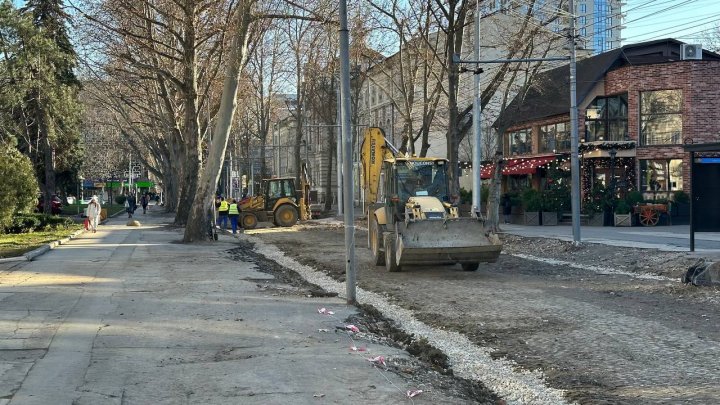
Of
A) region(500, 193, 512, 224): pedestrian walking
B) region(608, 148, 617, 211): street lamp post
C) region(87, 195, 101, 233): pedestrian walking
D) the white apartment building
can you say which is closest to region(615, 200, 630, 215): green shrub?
region(608, 148, 617, 211): street lamp post

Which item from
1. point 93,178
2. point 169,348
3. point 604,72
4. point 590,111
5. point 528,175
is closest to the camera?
point 169,348

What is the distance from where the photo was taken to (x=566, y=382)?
718 centimetres

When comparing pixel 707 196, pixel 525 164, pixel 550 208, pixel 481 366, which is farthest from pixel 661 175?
pixel 481 366

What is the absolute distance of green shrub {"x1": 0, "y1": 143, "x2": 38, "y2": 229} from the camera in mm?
26531

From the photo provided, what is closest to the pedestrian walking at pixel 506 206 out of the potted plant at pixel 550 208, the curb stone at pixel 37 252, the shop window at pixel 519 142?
the potted plant at pixel 550 208

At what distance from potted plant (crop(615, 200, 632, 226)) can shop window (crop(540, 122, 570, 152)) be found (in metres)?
7.87

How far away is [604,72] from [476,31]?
14.7 meters

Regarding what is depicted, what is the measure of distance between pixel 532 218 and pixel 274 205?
1361cm

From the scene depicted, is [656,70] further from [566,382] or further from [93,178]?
[93,178]

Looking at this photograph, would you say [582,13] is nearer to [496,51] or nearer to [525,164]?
[525,164]

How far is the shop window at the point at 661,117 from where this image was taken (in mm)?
33312

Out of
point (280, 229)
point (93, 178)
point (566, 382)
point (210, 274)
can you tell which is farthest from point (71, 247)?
point (93, 178)

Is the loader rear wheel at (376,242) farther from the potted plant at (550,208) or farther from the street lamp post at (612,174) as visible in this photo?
the street lamp post at (612,174)

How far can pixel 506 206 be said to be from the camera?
36.6 metres
